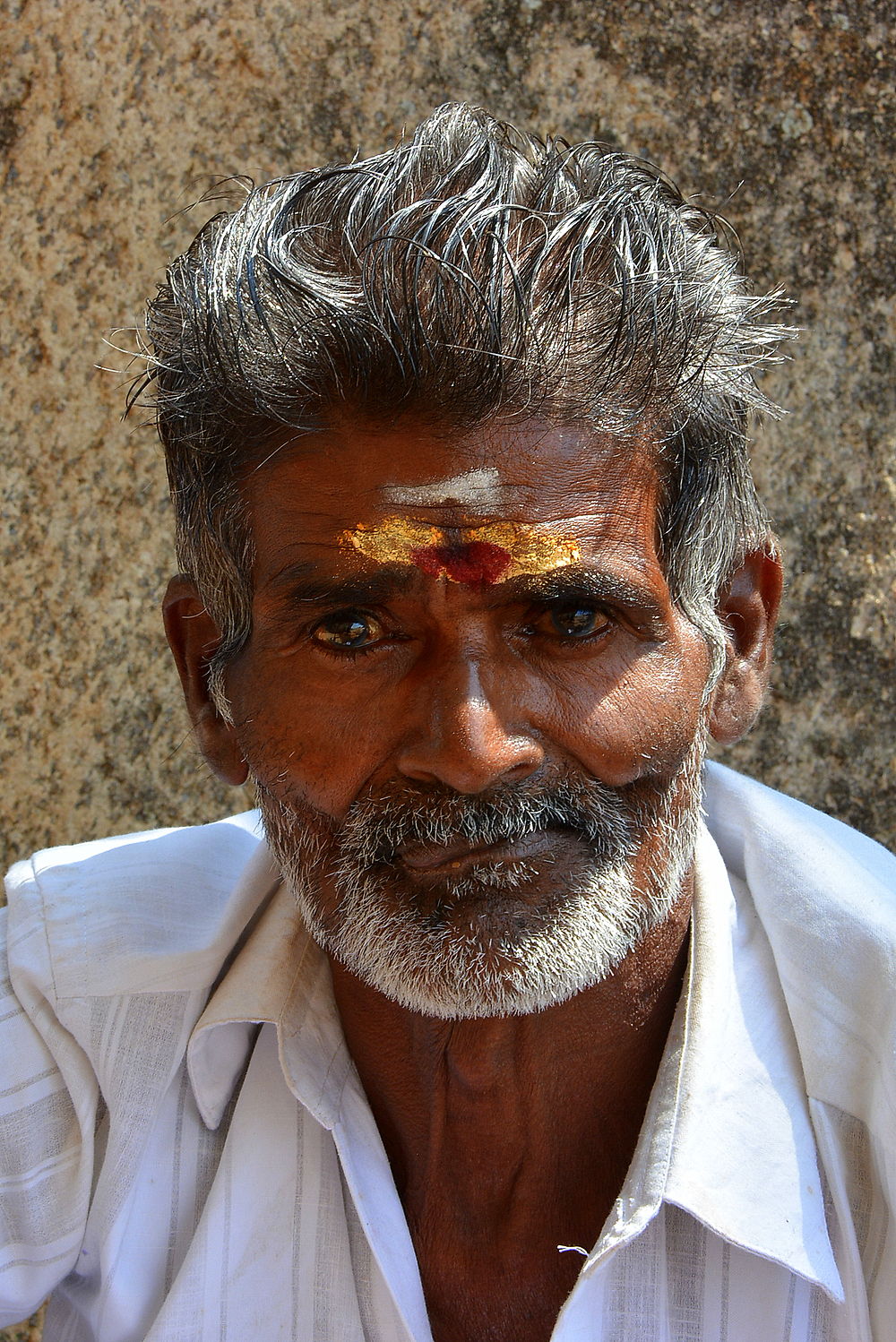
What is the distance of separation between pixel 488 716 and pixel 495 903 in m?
0.23

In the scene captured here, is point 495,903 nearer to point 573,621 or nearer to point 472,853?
point 472,853

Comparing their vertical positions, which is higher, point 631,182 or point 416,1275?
point 631,182

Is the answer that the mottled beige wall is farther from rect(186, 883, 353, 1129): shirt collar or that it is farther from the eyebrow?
the eyebrow

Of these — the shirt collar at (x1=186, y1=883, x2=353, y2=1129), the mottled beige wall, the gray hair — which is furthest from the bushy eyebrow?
the mottled beige wall

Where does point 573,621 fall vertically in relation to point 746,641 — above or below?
above

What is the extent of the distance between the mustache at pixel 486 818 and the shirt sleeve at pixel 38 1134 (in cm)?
55

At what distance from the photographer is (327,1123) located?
1.62 metres

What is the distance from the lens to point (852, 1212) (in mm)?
1499

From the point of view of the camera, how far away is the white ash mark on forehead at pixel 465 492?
142 centimetres

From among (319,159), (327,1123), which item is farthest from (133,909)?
(319,159)

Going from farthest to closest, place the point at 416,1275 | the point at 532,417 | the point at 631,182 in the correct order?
the point at 631,182, the point at 416,1275, the point at 532,417

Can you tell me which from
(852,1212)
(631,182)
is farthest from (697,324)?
(852,1212)

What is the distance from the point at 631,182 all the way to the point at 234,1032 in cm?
130

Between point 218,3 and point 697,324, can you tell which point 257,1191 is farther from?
point 218,3
